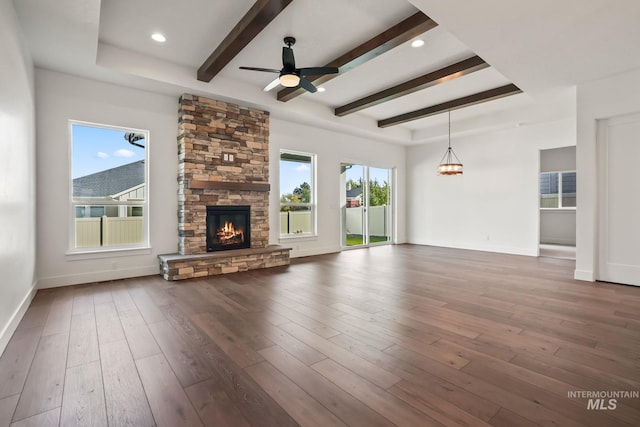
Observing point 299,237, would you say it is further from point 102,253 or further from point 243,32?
point 243,32

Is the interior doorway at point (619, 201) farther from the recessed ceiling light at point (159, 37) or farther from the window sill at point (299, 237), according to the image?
the recessed ceiling light at point (159, 37)

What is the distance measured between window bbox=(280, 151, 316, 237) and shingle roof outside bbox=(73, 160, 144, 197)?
270cm

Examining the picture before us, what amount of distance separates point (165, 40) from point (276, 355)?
13.3 feet

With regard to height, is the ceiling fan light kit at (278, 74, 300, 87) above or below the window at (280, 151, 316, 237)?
above

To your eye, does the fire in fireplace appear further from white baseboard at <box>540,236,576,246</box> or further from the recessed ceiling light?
white baseboard at <box>540,236,576,246</box>

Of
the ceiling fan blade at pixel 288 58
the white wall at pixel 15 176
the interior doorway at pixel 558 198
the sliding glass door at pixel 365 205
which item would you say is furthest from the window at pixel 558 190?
the white wall at pixel 15 176

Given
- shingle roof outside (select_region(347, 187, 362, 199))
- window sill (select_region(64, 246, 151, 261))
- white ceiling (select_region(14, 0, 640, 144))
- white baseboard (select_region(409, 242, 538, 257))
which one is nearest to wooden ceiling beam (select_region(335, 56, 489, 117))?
white ceiling (select_region(14, 0, 640, 144))

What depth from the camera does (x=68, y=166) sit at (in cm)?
442

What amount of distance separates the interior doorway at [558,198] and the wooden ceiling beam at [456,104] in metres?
4.38

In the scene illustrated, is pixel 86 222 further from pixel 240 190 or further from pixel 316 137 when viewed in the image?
pixel 316 137

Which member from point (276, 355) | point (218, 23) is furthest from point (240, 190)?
point (276, 355)

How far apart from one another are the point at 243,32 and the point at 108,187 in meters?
3.20

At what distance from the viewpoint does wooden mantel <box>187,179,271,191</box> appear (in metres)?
5.07

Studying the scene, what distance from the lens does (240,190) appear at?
5680 mm
